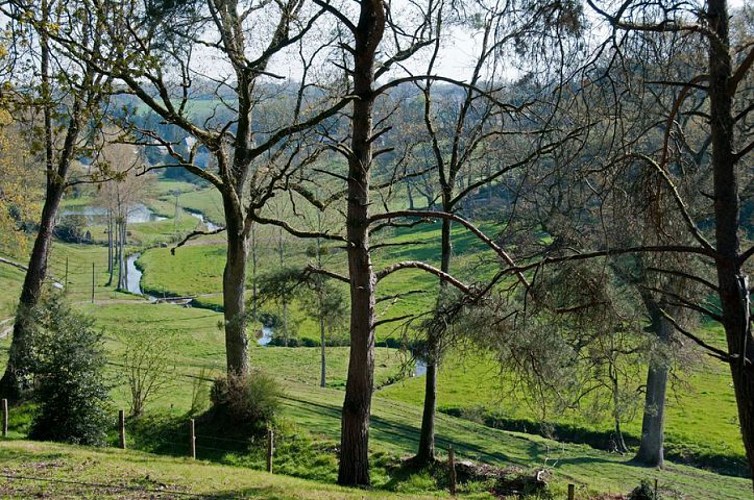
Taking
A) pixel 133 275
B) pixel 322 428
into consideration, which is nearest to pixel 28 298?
pixel 322 428

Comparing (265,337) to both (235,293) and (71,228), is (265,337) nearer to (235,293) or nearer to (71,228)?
(235,293)

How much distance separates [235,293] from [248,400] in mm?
2706

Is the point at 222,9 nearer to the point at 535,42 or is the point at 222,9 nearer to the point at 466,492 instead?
the point at 535,42

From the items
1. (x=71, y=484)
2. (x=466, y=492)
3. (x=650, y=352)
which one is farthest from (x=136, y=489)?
(x=650, y=352)

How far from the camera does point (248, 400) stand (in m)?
17.4

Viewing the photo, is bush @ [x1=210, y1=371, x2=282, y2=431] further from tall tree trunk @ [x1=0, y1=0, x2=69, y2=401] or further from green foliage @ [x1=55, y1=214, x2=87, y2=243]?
green foliage @ [x1=55, y1=214, x2=87, y2=243]

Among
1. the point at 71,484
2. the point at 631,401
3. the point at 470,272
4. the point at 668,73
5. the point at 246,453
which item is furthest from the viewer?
the point at 470,272

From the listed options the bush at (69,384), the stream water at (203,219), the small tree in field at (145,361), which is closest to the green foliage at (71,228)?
the stream water at (203,219)

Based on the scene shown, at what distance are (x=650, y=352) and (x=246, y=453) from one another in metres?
10.3

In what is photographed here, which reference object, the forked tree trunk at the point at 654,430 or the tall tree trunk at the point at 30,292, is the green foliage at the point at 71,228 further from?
the forked tree trunk at the point at 654,430

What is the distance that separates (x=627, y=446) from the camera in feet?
91.3

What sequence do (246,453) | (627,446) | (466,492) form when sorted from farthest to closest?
(627,446), (246,453), (466,492)

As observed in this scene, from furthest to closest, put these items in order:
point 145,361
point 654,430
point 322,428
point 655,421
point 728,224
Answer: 1. point 654,430
2. point 655,421
3. point 145,361
4. point 322,428
5. point 728,224

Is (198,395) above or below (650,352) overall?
below
